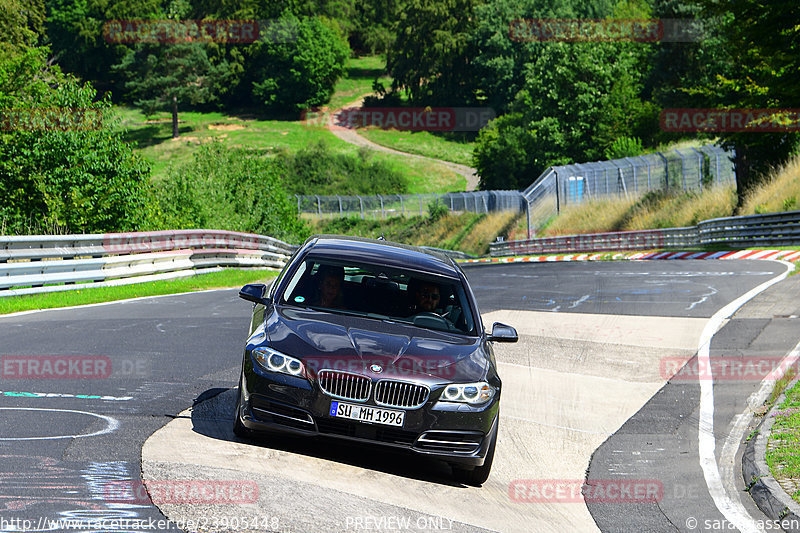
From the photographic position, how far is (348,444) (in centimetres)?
669

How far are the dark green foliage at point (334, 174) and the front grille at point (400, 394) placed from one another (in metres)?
88.9

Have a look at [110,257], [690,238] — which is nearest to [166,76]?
[690,238]

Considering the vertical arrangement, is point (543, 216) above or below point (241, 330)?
below

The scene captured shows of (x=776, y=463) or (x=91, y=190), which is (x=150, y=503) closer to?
(x=776, y=463)

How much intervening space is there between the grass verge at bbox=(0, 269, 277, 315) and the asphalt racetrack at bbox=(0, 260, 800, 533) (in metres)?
1.28

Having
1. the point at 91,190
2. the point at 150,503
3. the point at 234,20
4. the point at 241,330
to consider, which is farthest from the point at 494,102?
the point at 150,503

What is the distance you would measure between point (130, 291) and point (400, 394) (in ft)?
48.2

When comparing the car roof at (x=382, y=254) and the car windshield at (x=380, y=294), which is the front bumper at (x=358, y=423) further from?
the car roof at (x=382, y=254)

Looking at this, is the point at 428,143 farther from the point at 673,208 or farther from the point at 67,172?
the point at 67,172

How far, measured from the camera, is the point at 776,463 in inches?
296

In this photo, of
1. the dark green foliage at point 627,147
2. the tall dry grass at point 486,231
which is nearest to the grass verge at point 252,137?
the dark green foliage at point 627,147

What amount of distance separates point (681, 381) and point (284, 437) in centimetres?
597

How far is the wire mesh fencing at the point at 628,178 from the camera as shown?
4509 cm

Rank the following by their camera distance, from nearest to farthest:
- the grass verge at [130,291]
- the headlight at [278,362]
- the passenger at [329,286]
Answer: the headlight at [278,362]
the passenger at [329,286]
the grass verge at [130,291]
